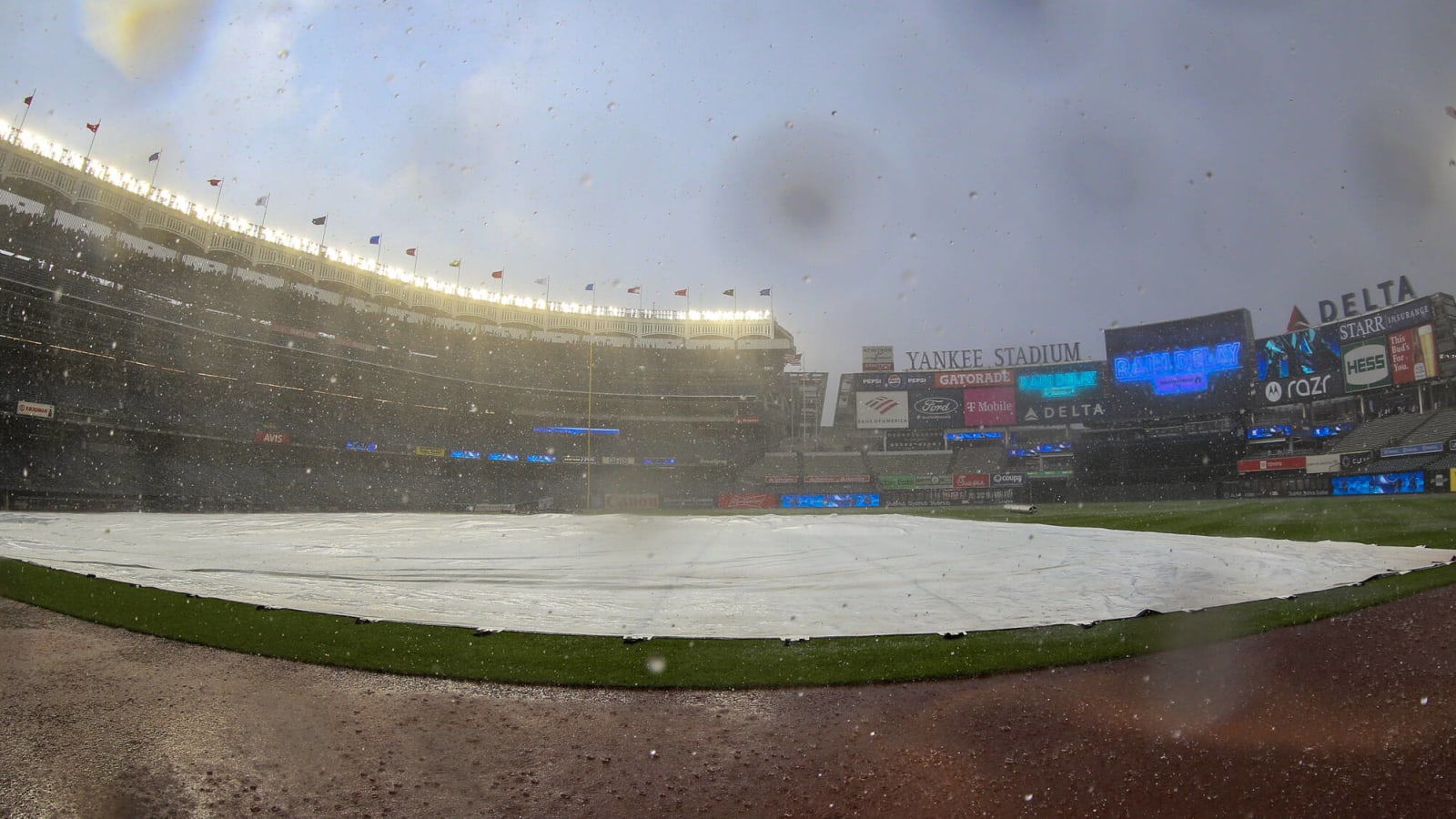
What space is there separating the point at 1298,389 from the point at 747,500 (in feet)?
105

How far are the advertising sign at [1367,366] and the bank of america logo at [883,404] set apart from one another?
2457 centimetres

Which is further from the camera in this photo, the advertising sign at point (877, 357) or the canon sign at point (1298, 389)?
the advertising sign at point (877, 357)

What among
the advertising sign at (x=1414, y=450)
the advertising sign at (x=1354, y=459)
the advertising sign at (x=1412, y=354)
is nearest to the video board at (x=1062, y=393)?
the advertising sign at (x=1354, y=459)

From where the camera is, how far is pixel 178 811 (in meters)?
3.12

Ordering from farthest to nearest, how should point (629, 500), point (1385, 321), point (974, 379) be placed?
1. point (974, 379)
2. point (629, 500)
3. point (1385, 321)

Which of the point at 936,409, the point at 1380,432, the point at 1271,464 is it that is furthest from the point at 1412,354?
the point at 936,409

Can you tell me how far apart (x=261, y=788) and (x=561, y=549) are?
6296 millimetres

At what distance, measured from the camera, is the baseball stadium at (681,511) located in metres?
4.46

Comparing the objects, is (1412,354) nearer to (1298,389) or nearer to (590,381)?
(1298,389)

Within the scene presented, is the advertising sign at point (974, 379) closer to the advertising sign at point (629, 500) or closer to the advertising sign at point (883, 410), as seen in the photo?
the advertising sign at point (883, 410)

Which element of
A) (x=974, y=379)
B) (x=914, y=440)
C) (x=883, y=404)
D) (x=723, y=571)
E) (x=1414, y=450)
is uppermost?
(x=974, y=379)

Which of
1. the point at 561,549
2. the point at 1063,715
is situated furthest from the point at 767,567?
the point at 1063,715

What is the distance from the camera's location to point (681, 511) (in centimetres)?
3866

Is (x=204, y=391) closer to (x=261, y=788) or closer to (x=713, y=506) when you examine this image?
(x=713, y=506)
